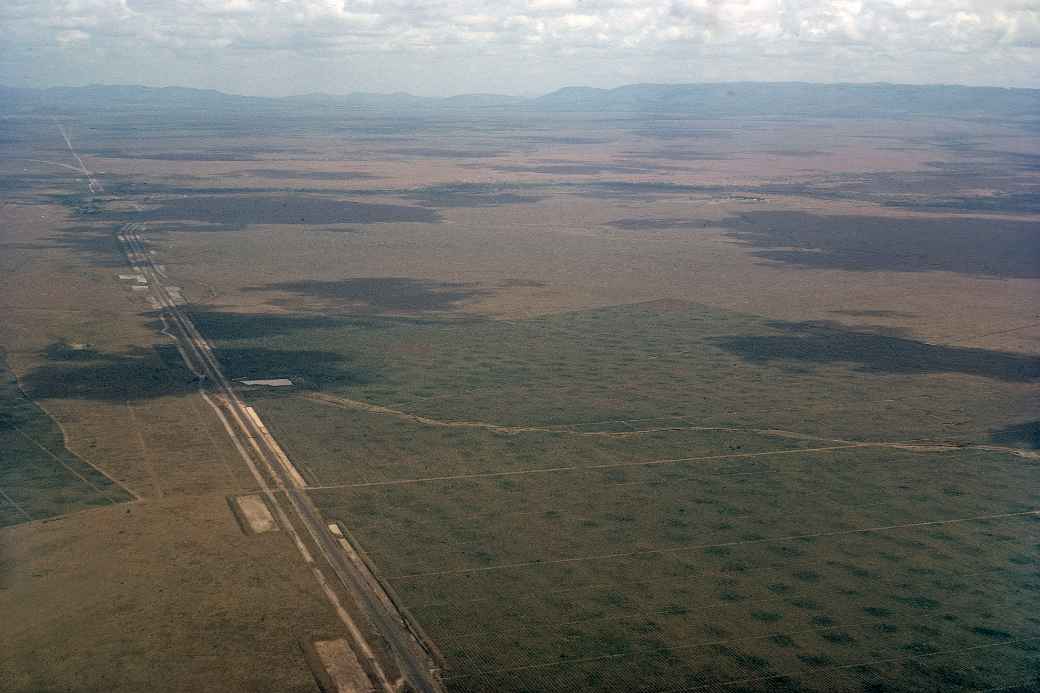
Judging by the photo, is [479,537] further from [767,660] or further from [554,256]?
[554,256]

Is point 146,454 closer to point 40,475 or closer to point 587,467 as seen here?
point 40,475

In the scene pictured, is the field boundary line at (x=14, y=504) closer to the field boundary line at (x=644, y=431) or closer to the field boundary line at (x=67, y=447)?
the field boundary line at (x=67, y=447)

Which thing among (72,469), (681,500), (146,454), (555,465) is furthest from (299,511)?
(681,500)

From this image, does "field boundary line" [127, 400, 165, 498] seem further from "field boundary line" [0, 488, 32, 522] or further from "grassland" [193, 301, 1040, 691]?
"grassland" [193, 301, 1040, 691]

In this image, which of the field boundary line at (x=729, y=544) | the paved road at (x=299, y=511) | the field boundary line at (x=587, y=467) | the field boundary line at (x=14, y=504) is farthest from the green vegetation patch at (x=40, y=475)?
the field boundary line at (x=729, y=544)

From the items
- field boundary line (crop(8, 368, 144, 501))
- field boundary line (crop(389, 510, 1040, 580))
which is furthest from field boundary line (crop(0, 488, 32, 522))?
field boundary line (crop(389, 510, 1040, 580))

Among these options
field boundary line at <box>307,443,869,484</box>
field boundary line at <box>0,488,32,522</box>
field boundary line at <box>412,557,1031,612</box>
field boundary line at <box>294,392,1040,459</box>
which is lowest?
field boundary line at <box>412,557,1031,612</box>
